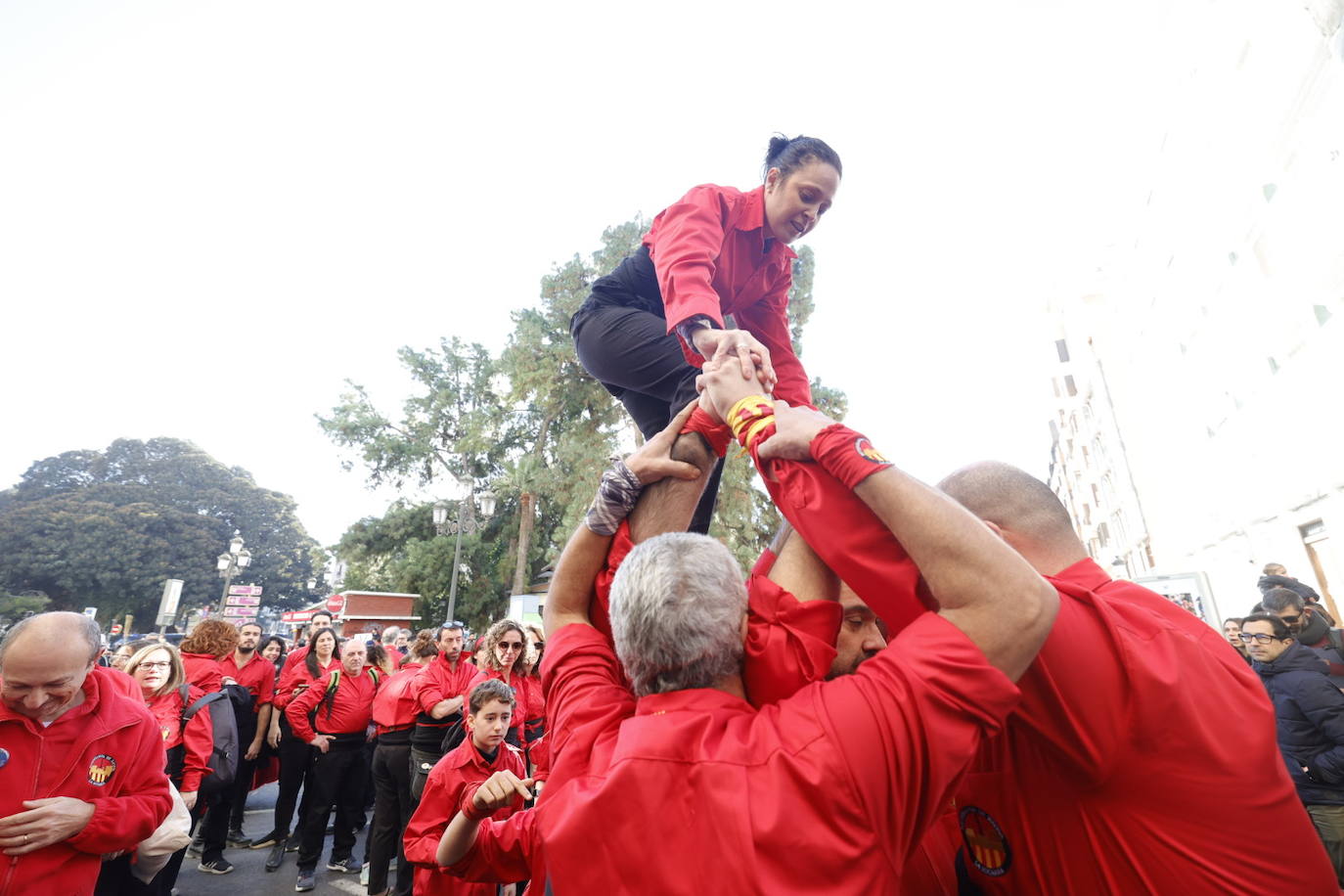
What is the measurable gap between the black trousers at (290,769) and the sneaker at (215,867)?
→ 0.51 metres

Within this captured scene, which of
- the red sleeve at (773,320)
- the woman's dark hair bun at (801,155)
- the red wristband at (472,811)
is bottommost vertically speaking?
the red wristband at (472,811)

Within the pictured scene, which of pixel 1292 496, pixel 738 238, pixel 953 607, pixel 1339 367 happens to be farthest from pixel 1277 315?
pixel 953 607

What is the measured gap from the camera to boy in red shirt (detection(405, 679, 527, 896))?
3930mm

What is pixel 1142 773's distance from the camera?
139cm

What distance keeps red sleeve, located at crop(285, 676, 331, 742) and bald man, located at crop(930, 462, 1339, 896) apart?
23.7ft

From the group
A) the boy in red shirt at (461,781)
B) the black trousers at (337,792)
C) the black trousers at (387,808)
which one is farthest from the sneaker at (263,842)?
the boy in red shirt at (461,781)

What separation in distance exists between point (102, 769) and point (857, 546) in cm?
364

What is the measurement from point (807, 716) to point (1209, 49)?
1956 centimetres

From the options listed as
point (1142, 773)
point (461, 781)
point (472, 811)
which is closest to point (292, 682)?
point (461, 781)

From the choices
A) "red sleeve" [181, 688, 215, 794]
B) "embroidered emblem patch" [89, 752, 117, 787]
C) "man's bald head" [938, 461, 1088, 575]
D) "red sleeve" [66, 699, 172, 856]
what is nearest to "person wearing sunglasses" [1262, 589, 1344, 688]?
"man's bald head" [938, 461, 1088, 575]

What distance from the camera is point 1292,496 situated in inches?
511

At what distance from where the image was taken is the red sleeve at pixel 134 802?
2867mm

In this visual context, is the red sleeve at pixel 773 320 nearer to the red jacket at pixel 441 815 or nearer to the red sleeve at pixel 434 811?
the red jacket at pixel 441 815

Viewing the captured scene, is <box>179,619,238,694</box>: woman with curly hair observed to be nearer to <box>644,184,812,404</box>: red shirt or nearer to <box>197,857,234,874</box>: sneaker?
<box>197,857,234,874</box>: sneaker
